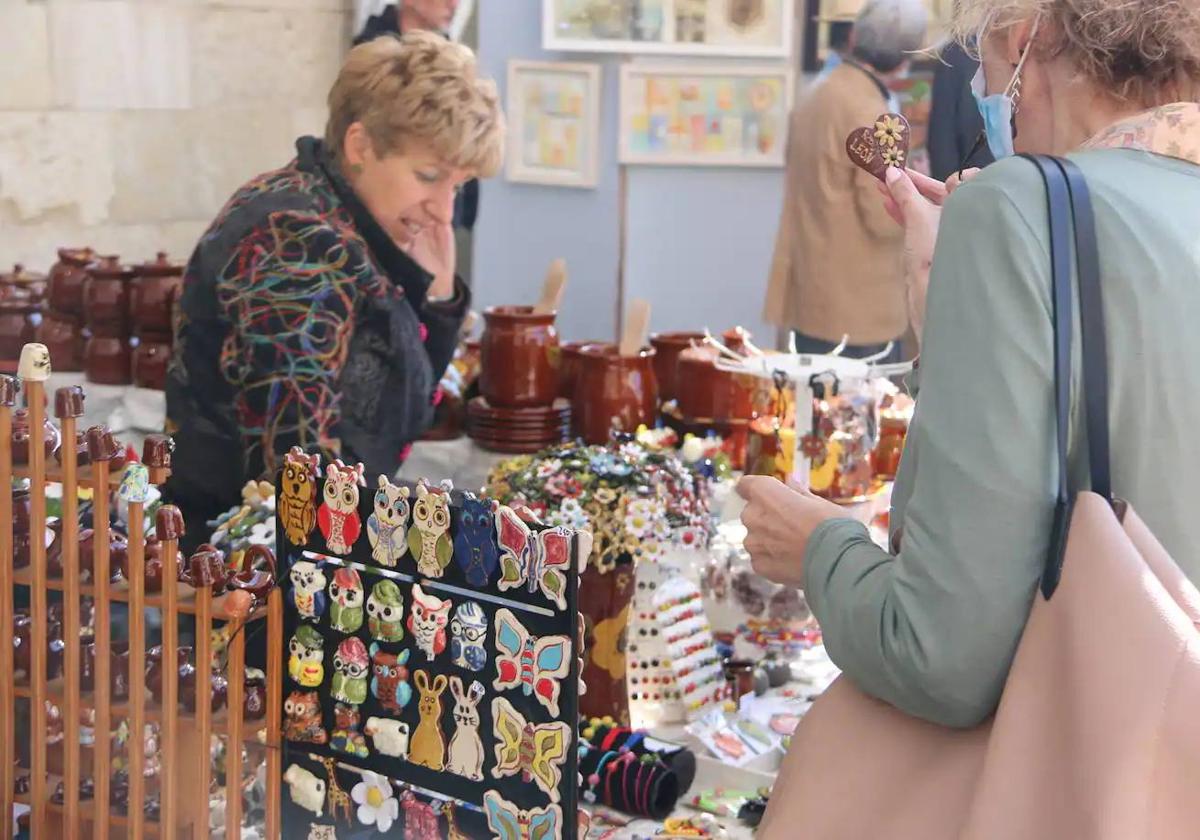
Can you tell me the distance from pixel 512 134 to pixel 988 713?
4739mm

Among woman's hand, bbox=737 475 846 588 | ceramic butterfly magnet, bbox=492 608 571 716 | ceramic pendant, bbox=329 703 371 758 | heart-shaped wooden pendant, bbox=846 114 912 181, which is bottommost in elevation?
ceramic pendant, bbox=329 703 371 758

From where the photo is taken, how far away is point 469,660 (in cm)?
142

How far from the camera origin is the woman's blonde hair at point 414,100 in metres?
2.46

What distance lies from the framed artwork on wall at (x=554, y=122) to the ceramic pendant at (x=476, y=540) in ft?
14.0

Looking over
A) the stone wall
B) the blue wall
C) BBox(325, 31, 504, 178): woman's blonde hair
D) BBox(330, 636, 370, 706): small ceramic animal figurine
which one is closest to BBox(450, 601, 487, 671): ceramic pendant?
BBox(330, 636, 370, 706): small ceramic animal figurine

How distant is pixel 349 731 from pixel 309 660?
0.08 meters

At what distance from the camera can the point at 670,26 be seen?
17.9ft

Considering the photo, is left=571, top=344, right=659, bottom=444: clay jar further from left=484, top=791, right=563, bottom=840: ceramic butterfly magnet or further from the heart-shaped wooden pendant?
left=484, top=791, right=563, bottom=840: ceramic butterfly magnet

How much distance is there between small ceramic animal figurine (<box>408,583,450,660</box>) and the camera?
4.70 ft

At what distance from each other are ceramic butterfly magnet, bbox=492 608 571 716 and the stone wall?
3.56 metres

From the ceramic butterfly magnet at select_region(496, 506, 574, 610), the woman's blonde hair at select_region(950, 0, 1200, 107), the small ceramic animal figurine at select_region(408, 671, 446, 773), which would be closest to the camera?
the woman's blonde hair at select_region(950, 0, 1200, 107)

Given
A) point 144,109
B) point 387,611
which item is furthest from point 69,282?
point 387,611

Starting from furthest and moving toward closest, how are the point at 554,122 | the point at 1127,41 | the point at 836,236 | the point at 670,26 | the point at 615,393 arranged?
the point at 554,122 < the point at 670,26 < the point at 836,236 < the point at 615,393 < the point at 1127,41

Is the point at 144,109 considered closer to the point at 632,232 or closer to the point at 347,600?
the point at 632,232
